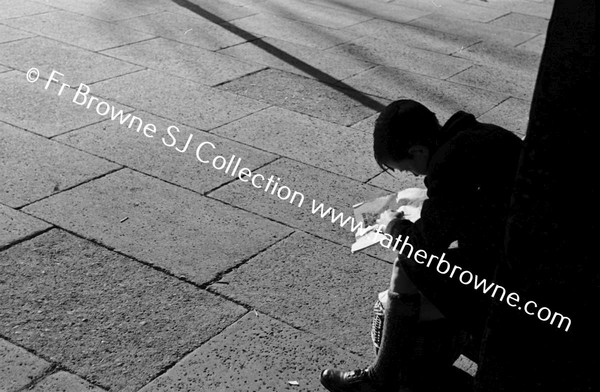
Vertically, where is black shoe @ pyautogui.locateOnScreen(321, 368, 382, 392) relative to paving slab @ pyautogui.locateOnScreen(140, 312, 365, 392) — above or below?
above

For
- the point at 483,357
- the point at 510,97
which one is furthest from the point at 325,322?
the point at 510,97

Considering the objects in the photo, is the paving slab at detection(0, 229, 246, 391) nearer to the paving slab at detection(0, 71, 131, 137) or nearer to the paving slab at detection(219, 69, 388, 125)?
the paving slab at detection(0, 71, 131, 137)

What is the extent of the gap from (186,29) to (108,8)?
3.65ft

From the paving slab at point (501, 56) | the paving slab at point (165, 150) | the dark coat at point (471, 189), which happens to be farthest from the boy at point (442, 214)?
the paving slab at point (501, 56)

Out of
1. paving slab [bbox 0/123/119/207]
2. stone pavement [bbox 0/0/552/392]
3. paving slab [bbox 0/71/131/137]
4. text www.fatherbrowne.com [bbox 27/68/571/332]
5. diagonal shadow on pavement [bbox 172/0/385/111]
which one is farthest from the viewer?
diagonal shadow on pavement [bbox 172/0/385/111]

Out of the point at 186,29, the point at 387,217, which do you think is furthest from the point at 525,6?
the point at 387,217

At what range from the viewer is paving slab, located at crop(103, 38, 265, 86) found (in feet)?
22.7

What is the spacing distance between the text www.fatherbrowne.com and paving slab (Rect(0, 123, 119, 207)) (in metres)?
0.57

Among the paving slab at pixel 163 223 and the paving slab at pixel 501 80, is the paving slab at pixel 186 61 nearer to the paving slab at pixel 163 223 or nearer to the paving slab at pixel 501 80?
the paving slab at pixel 501 80

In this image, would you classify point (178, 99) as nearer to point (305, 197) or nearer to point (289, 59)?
point (289, 59)

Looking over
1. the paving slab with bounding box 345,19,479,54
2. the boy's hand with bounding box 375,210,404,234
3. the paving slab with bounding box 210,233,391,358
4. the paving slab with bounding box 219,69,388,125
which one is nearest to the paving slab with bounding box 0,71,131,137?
the paving slab with bounding box 219,69,388,125

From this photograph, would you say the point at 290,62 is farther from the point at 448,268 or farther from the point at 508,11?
Result: the point at 448,268

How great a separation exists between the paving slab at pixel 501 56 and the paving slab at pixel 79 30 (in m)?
2.97

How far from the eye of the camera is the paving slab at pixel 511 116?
6.08 meters
